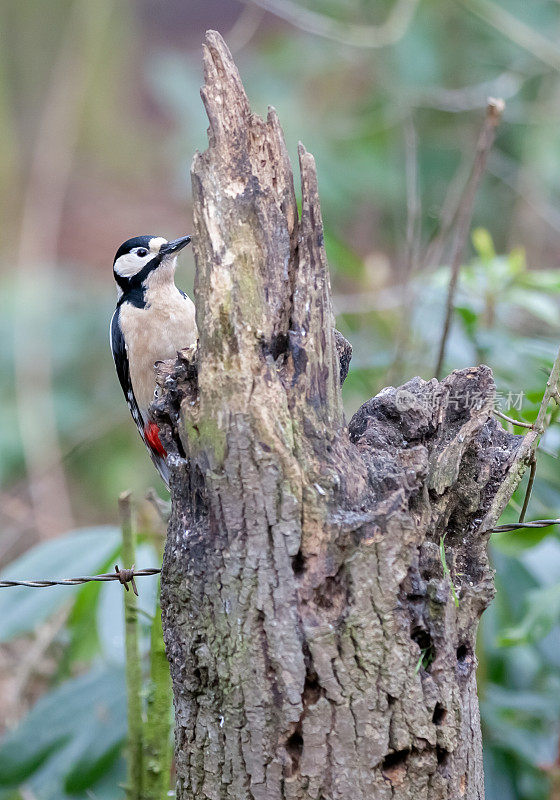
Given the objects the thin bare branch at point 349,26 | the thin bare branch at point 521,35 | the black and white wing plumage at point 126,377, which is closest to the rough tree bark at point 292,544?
the black and white wing plumage at point 126,377

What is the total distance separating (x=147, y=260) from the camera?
10.5 ft

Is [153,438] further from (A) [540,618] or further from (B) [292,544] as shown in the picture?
(B) [292,544]

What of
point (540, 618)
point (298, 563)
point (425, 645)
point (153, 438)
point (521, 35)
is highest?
point (521, 35)

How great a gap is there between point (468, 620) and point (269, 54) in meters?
6.84

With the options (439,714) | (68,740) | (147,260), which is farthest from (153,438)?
(439,714)

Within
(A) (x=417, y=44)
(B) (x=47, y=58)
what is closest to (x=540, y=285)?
(A) (x=417, y=44)

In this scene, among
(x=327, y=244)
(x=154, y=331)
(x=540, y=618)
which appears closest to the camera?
(x=540, y=618)

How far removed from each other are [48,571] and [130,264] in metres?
1.18

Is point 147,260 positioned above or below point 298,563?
above

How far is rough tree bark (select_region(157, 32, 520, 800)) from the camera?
1.47 m

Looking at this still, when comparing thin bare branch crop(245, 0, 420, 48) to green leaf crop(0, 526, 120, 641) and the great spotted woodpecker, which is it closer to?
the great spotted woodpecker

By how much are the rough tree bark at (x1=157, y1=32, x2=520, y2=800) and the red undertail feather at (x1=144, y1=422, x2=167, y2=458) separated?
1206 mm

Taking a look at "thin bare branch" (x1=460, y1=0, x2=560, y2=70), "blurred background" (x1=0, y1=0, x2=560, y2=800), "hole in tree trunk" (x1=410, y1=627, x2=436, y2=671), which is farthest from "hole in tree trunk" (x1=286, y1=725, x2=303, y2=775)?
"thin bare branch" (x1=460, y1=0, x2=560, y2=70)

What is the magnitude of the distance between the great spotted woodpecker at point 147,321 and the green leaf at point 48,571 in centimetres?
34
